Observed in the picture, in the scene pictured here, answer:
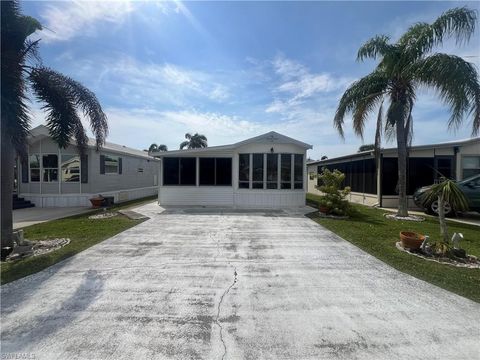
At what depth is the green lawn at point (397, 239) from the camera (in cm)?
458

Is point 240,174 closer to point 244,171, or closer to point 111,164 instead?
point 244,171

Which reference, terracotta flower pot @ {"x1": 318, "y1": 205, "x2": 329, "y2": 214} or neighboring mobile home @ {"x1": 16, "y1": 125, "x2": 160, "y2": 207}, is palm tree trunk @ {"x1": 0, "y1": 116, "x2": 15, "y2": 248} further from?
terracotta flower pot @ {"x1": 318, "y1": 205, "x2": 329, "y2": 214}

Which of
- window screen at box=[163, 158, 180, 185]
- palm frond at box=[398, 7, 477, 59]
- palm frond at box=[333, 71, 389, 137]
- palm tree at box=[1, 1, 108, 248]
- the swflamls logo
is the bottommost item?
the swflamls logo

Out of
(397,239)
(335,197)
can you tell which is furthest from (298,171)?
(397,239)

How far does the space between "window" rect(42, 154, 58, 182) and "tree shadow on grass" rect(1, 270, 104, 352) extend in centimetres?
1362

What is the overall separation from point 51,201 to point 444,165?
21.1 meters

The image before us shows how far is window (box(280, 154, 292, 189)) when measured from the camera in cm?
1340

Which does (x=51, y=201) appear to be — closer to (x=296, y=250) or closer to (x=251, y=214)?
(x=251, y=214)

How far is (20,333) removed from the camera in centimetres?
313

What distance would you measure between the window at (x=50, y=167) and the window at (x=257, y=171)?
36.0ft

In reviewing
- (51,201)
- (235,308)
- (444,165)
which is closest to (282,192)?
(444,165)

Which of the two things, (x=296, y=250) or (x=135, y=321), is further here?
(x=296, y=250)

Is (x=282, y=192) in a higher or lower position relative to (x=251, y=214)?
higher

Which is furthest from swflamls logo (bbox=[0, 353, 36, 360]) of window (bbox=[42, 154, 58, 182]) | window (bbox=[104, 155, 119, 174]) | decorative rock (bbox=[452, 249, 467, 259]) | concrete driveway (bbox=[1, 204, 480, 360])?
window (bbox=[104, 155, 119, 174])
